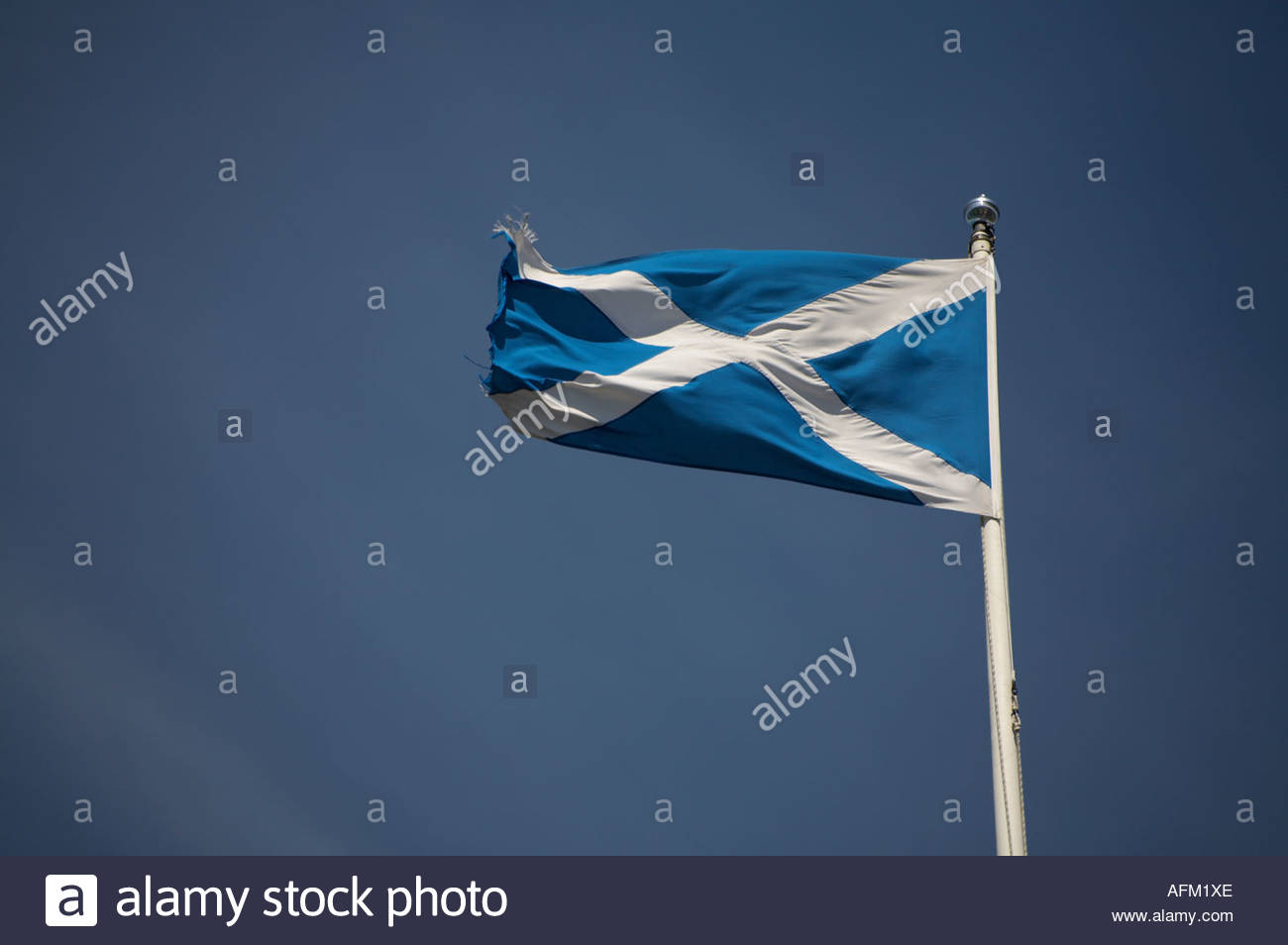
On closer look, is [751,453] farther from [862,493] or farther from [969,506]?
[969,506]

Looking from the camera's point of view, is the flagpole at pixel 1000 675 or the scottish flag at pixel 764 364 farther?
the scottish flag at pixel 764 364

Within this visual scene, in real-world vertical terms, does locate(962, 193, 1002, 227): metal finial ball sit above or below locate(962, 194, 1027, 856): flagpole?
above

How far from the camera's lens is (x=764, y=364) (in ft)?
65.5

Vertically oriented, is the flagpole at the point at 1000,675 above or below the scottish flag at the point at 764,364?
below

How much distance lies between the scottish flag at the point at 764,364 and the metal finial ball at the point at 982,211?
1.75 feet

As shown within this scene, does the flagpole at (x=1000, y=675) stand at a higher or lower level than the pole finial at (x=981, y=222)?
lower

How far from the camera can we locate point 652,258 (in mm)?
21125

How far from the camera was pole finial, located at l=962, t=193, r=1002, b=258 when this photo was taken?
19.7 metres

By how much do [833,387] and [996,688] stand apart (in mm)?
4910

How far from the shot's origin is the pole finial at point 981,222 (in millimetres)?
19672

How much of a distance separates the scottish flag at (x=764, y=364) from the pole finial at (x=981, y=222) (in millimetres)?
227

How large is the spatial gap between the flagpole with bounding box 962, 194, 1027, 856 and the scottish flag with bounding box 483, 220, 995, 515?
0.45m

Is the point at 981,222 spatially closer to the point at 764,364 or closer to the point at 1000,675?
the point at 764,364
